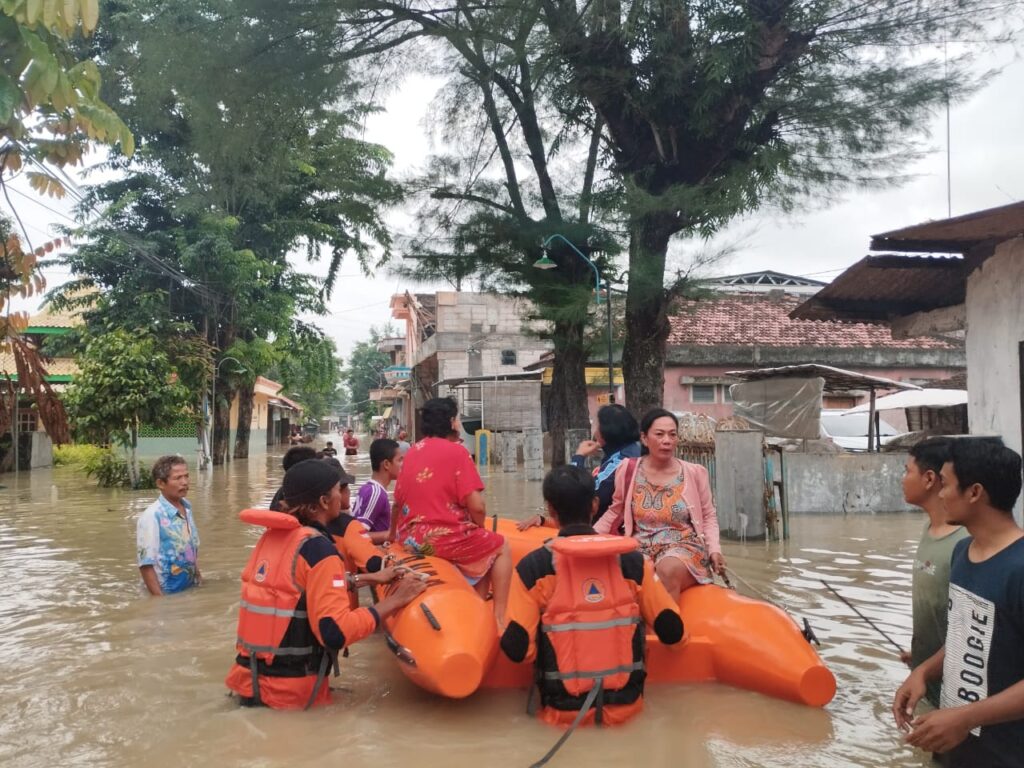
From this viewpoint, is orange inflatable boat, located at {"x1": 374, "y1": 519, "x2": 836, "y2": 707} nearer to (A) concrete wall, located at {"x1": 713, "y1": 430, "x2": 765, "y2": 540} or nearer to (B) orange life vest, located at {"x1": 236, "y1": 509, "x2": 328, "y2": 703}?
(B) orange life vest, located at {"x1": 236, "y1": 509, "x2": 328, "y2": 703}

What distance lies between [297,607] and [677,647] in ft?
6.62

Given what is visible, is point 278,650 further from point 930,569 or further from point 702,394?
point 702,394

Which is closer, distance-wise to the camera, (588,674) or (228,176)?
(588,674)

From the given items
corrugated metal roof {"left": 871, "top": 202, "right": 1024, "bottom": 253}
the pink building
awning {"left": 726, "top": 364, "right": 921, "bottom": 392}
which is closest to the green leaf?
corrugated metal roof {"left": 871, "top": 202, "right": 1024, "bottom": 253}

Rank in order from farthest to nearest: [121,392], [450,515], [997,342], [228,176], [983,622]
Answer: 1. [121,392]
2. [228,176]
3. [997,342]
4. [450,515]
5. [983,622]

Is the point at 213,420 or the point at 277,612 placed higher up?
the point at 213,420

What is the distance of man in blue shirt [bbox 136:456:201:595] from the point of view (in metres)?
6.30

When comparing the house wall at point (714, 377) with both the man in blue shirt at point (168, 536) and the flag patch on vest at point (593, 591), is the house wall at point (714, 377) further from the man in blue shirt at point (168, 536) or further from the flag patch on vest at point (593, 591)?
the flag patch on vest at point (593, 591)

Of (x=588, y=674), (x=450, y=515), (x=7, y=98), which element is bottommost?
(x=588, y=674)

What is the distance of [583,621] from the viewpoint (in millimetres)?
3762

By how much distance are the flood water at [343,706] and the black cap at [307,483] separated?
39.8 inches

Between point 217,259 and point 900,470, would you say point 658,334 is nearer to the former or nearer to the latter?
point 900,470

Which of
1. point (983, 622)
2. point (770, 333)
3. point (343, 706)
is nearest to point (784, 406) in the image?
point (770, 333)

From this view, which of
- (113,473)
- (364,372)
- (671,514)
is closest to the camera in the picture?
(671,514)
